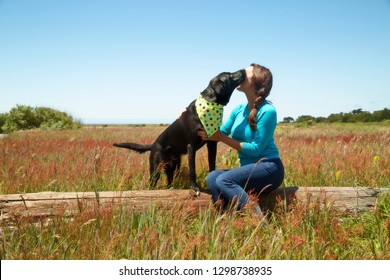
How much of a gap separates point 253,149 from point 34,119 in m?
21.2

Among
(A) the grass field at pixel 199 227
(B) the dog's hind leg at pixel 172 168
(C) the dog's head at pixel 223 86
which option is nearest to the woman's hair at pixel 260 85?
(C) the dog's head at pixel 223 86

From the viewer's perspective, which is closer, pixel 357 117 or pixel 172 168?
pixel 172 168

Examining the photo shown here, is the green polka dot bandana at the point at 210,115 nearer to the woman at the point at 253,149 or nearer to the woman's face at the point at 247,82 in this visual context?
the woman at the point at 253,149

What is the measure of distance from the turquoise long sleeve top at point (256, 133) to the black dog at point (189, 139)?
0.26m

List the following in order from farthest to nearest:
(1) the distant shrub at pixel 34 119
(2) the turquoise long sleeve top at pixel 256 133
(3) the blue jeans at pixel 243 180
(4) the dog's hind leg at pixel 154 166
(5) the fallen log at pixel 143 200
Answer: (1) the distant shrub at pixel 34 119, (4) the dog's hind leg at pixel 154 166, (2) the turquoise long sleeve top at pixel 256 133, (3) the blue jeans at pixel 243 180, (5) the fallen log at pixel 143 200

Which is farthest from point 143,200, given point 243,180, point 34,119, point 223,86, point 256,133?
point 34,119

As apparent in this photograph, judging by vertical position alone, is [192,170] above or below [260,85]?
below

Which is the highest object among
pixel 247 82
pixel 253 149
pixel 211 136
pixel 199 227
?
pixel 247 82

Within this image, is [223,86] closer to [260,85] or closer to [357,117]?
[260,85]

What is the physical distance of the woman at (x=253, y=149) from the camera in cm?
326

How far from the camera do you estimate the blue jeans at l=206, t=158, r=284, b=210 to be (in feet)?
10.6

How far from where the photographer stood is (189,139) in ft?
12.2

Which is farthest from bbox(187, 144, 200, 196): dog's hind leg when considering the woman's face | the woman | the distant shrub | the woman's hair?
the distant shrub
